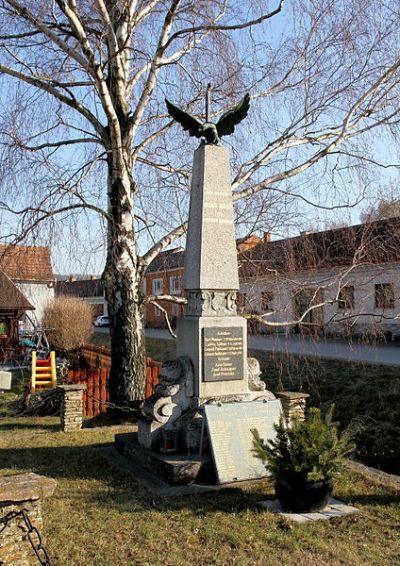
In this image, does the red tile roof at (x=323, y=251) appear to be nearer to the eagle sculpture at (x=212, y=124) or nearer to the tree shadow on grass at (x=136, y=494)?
the eagle sculpture at (x=212, y=124)

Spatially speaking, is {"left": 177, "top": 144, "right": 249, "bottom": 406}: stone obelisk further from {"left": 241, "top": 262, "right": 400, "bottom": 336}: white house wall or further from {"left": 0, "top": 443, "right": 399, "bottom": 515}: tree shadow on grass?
{"left": 241, "top": 262, "right": 400, "bottom": 336}: white house wall

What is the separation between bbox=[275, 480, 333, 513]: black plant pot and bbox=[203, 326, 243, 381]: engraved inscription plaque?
191 cm

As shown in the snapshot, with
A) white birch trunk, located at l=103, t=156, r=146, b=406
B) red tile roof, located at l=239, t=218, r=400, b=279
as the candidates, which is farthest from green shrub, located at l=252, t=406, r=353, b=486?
white birch trunk, located at l=103, t=156, r=146, b=406

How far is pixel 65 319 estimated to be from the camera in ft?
72.3

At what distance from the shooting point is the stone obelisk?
6.90m

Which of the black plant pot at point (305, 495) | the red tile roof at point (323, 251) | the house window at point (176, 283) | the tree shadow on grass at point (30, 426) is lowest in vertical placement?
the tree shadow on grass at point (30, 426)

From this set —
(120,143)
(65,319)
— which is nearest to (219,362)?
(120,143)

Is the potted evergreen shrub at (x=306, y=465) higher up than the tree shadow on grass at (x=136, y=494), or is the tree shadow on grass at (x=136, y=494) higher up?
the potted evergreen shrub at (x=306, y=465)

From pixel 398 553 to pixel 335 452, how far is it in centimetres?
104

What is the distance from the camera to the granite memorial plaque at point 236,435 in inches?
240

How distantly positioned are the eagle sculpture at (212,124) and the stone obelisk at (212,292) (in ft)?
0.63

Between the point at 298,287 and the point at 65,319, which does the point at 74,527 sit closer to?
the point at 298,287

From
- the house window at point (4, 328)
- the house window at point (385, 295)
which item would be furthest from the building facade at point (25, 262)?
the house window at point (4, 328)

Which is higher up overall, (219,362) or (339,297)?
(339,297)
